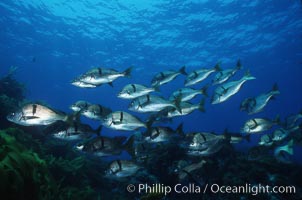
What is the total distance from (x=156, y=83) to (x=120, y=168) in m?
3.26

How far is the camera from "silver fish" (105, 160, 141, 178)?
673cm

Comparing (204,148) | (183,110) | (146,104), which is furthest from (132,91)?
(204,148)

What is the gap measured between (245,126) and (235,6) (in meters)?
27.2

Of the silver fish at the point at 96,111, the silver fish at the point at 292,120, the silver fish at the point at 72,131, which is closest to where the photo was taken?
the silver fish at the point at 72,131

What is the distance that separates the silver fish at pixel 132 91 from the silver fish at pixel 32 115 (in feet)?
7.24

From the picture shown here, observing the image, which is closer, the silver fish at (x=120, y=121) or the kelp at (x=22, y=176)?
the kelp at (x=22, y=176)

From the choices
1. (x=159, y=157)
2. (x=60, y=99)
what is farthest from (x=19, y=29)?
(x=60, y=99)

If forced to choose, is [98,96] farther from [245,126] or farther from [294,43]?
[245,126]

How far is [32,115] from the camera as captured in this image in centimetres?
569

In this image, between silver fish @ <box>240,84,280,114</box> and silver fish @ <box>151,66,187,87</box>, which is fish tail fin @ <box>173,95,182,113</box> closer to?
silver fish @ <box>151,66,187,87</box>

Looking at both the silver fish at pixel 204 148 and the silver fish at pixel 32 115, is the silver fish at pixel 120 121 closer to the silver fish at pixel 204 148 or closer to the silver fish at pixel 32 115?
the silver fish at pixel 32 115

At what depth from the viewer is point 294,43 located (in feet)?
133

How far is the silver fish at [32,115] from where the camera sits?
5.66 meters

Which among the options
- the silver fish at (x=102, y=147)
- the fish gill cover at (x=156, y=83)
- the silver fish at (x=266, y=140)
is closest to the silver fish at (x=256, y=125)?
the fish gill cover at (x=156, y=83)
